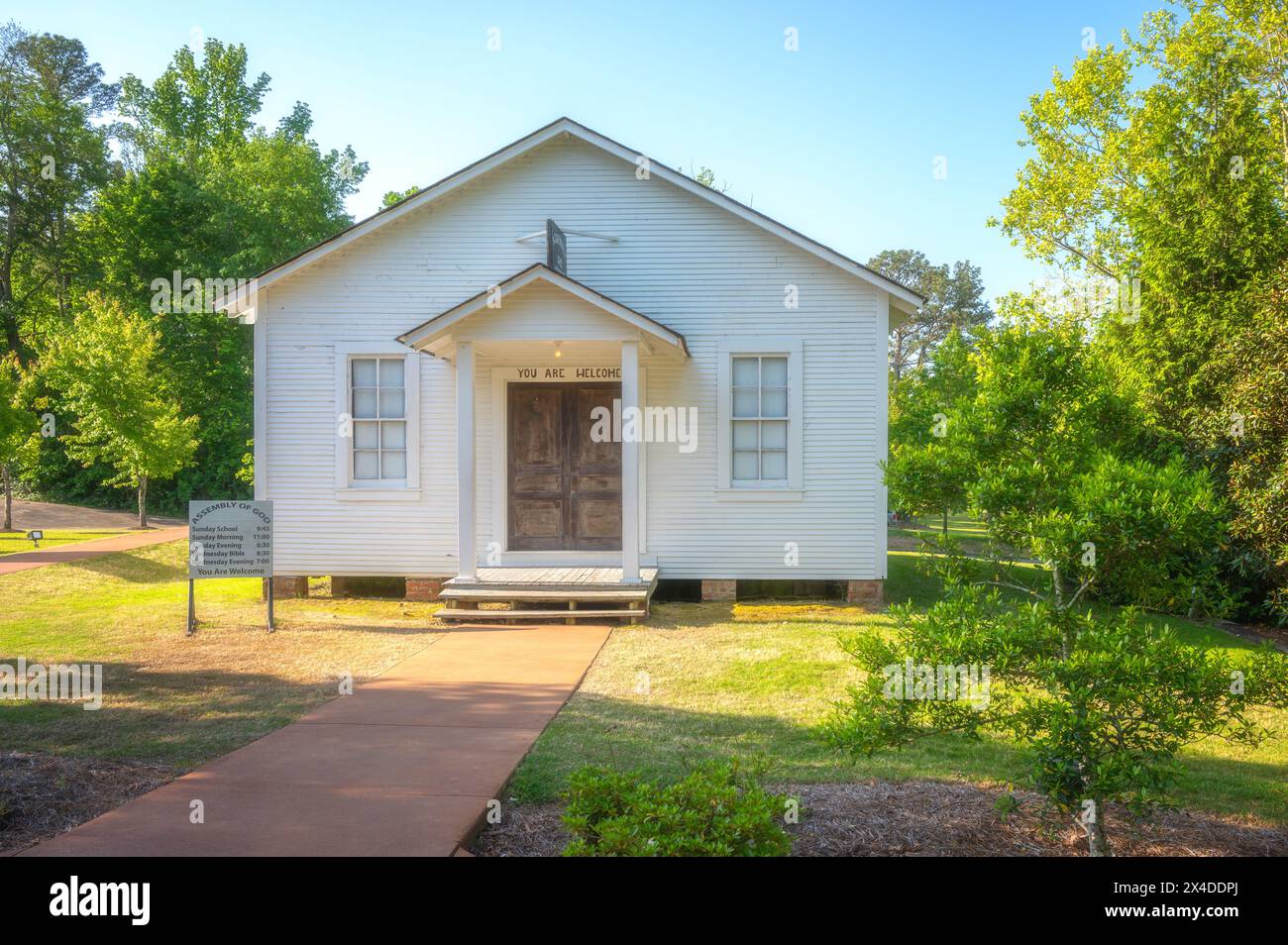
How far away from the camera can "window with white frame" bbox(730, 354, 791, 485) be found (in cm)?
1309

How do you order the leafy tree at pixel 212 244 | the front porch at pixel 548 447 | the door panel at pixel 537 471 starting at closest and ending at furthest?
the front porch at pixel 548 447
the door panel at pixel 537 471
the leafy tree at pixel 212 244

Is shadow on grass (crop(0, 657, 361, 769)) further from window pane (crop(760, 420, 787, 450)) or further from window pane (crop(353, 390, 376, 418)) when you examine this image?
window pane (crop(760, 420, 787, 450))

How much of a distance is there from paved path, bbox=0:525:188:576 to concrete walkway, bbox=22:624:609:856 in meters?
10.4

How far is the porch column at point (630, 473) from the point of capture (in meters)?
11.6

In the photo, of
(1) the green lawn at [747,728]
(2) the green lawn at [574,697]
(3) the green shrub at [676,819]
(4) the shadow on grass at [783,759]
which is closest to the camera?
(3) the green shrub at [676,819]

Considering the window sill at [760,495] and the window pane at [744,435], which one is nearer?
the window sill at [760,495]

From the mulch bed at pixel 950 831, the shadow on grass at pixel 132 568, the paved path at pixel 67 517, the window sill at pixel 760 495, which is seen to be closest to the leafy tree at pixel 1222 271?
the window sill at pixel 760 495

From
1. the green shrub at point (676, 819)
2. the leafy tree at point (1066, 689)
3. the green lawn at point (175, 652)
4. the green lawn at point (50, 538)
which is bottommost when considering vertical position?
the green lawn at point (175, 652)

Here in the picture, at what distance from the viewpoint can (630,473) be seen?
11719 mm

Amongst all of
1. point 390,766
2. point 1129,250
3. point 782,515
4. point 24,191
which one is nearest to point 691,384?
point 782,515

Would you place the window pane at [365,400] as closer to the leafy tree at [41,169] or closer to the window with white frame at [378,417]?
the window with white frame at [378,417]

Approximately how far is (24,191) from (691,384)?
36.3m

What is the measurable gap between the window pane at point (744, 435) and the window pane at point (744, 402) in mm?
130

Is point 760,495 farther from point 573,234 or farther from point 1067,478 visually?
point 1067,478
